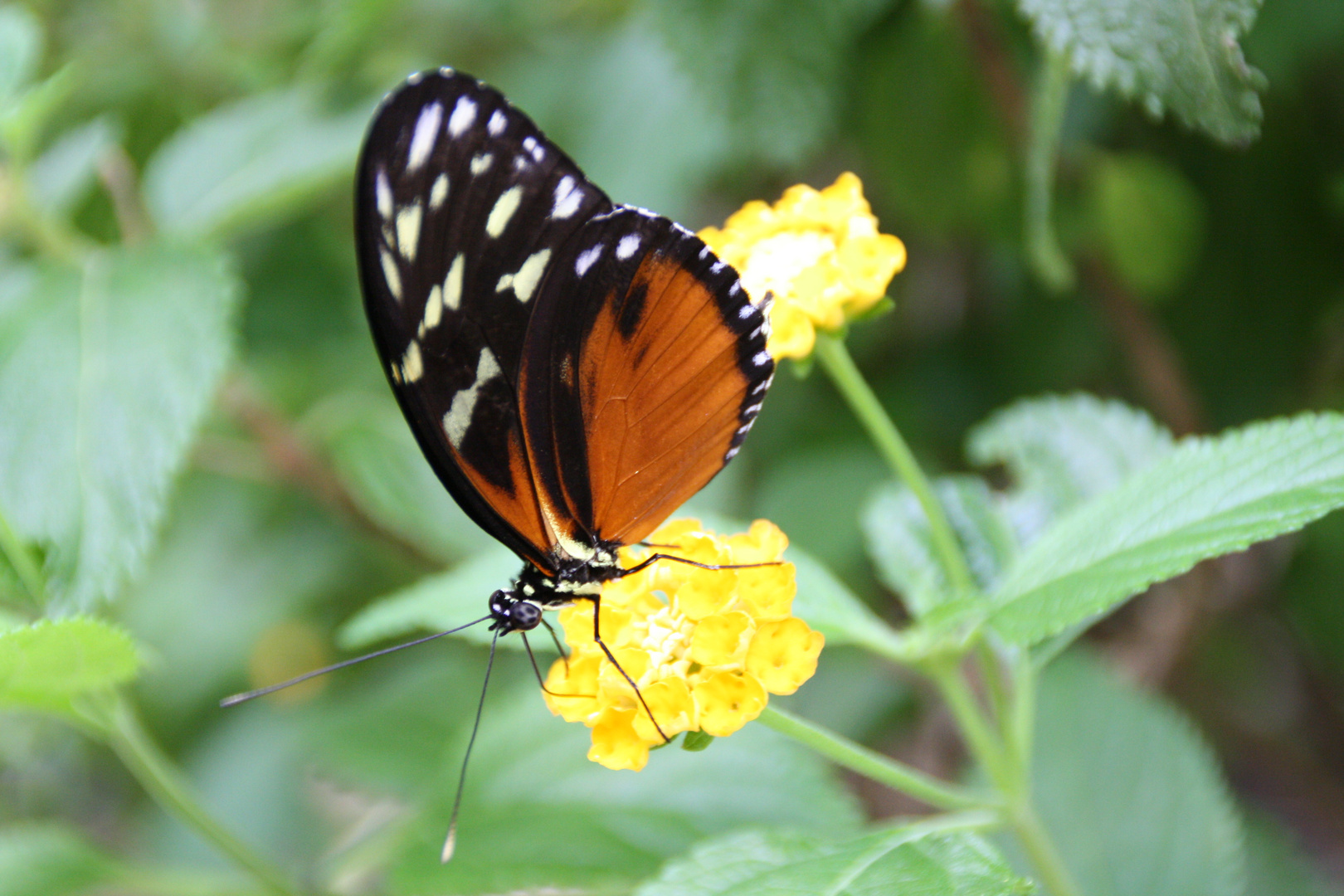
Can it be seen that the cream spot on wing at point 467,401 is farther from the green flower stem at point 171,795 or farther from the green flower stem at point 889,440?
the green flower stem at point 171,795

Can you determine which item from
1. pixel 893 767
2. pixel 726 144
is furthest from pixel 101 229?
pixel 893 767

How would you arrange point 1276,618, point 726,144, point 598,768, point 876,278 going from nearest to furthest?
point 876,278 < point 598,768 < point 726,144 < point 1276,618

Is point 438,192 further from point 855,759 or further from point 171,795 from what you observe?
point 171,795

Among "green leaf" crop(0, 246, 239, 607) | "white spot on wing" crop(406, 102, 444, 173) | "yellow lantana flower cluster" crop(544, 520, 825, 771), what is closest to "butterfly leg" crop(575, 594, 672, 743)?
"yellow lantana flower cluster" crop(544, 520, 825, 771)

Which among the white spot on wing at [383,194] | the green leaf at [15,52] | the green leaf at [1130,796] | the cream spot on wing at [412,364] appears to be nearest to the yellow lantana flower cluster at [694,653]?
the cream spot on wing at [412,364]

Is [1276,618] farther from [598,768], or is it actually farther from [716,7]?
[716,7]

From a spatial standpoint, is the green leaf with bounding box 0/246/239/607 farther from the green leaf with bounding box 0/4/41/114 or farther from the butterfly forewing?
the butterfly forewing
